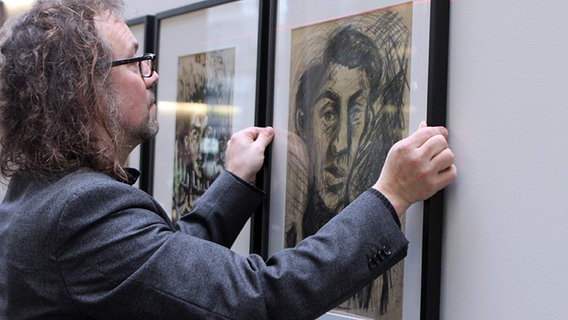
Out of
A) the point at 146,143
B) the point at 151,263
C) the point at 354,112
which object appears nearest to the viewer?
the point at 151,263

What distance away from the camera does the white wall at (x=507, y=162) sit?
0.93 metres

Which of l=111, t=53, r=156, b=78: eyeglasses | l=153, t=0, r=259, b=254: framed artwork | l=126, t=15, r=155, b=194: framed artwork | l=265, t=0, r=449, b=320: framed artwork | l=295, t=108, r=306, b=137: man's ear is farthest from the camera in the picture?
l=126, t=15, r=155, b=194: framed artwork

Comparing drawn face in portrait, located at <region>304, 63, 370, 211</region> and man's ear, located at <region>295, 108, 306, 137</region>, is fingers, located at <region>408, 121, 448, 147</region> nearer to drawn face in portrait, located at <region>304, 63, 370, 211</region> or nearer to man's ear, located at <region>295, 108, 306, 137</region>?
drawn face in portrait, located at <region>304, 63, 370, 211</region>

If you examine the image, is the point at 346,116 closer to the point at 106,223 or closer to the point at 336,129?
the point at 336,129

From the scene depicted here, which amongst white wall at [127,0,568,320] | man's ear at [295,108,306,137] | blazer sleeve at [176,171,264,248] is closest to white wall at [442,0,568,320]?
white wall at [127,0,568,320]

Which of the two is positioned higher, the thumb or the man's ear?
the man's ear

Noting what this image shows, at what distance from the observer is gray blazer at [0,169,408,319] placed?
0.96 m

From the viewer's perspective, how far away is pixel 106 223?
3.21 feet

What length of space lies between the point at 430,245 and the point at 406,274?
8 centimetres

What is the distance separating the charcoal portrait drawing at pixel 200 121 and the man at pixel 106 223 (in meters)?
0.37

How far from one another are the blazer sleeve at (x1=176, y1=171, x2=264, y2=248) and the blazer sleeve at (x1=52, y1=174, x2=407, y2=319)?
0.35 m

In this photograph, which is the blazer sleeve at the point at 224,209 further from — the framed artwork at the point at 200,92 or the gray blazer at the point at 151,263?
the gray blazer at the point at 151,263

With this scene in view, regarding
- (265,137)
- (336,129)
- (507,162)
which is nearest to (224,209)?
(265,137)

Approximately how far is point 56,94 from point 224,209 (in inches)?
16.1
